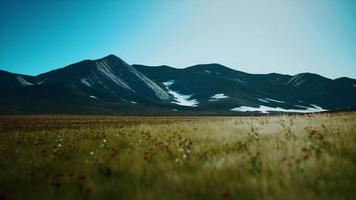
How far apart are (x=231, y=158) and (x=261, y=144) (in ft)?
5.42

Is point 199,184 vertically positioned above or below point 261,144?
below

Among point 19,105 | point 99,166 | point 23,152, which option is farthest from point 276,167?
point 19,105

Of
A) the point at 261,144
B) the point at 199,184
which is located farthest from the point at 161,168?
the point at 261,144

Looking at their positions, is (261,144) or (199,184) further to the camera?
(261,144)

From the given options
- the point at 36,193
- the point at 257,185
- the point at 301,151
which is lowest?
the point at 36,193

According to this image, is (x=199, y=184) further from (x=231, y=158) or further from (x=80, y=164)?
(x=80, y=164)

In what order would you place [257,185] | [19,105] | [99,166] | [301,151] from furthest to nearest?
[19,105], [99,166], [301,151], [257,185]

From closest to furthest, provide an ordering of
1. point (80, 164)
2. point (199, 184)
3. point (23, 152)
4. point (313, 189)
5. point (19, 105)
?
1. point (313, 189)
2. point (199, 184)
3. point (80, 164)
4. point (23, 152)
5. point (19, 105)

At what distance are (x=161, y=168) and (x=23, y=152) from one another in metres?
6.16

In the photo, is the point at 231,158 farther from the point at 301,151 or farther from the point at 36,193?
the point at 36,193

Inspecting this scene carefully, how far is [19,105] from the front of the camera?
579 ft

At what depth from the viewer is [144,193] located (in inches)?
195

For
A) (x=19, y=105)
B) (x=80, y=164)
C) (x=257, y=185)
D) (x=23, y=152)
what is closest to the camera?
(x=257, y=185)

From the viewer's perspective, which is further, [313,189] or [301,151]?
[301,151]
